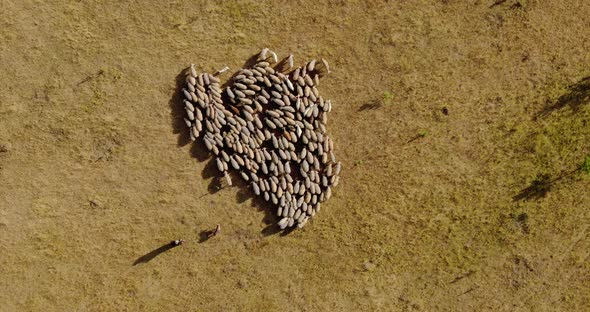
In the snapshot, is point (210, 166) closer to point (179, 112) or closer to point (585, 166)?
point (179, 112)

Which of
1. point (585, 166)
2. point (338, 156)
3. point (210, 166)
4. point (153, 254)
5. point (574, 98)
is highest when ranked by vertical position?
point (574, 98)

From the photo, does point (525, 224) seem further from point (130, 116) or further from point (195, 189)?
point (130, 116)

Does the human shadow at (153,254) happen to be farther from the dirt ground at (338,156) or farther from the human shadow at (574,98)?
the human shadow at (574,98)

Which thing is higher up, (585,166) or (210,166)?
(585,166)

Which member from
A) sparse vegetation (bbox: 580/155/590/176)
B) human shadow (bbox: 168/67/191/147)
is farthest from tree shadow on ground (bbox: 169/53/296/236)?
sparse vegetation (bbox: 580/155/590/176)

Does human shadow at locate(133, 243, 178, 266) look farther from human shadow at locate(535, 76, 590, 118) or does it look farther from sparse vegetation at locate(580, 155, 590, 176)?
sparse vegetation at locate(580, 155, 590, 176)

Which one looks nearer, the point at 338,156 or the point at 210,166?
the point at 210,166

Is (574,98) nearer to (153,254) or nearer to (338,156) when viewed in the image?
(338,156)

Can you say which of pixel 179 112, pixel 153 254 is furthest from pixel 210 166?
pixel 153 254
